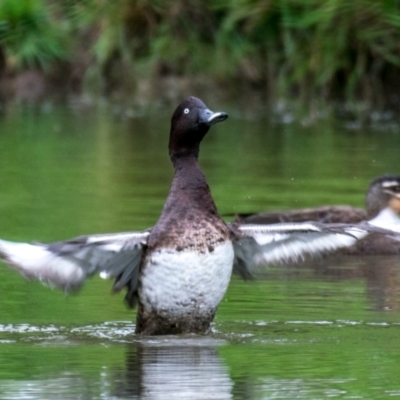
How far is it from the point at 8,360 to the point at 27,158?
1197cm

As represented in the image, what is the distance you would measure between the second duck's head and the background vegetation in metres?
0.50

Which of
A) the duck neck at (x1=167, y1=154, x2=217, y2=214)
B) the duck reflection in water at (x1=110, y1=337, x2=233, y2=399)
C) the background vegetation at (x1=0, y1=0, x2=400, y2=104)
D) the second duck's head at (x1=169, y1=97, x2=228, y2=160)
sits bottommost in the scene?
the duck reflection in water at (x1=110, y1=337, x2=233, y2=399)

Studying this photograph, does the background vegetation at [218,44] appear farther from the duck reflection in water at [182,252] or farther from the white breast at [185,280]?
the white breast at [185,280]

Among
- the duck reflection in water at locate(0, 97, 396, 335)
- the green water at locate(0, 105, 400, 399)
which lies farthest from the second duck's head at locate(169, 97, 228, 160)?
the green water at locate(0, 105, 400, 399)

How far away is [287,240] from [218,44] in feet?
4.94

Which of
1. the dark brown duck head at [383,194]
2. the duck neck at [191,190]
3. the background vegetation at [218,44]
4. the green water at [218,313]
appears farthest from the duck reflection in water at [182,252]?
the dark brown duck head at [383,194]

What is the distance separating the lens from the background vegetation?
6113mm

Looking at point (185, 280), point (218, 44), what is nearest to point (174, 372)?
point (185, 280)

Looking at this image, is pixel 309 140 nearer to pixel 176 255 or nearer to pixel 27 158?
pixel 27 158

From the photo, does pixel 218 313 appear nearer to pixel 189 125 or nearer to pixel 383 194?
pixel 189 125

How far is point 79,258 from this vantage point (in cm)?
788

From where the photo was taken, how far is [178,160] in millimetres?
8477

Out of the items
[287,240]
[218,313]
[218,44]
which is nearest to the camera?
[287,240]

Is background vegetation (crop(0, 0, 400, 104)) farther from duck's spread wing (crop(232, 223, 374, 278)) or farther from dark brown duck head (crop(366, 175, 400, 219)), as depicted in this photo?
dark brown duck head (crop(366, 175, 400, 219))
